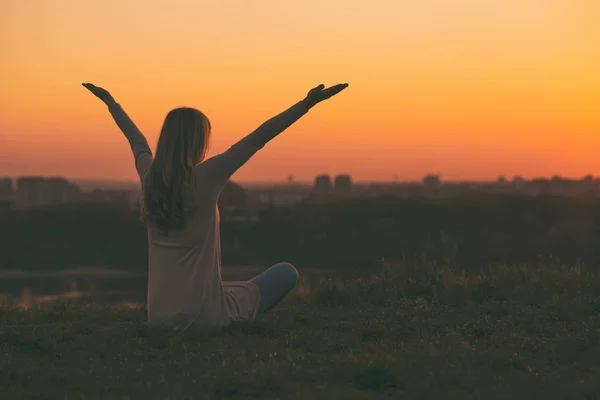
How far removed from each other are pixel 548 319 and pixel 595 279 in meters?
2.09

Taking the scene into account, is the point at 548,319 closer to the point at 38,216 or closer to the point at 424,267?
the point at 424,267

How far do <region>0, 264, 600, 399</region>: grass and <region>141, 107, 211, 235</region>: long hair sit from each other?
39.5 inches

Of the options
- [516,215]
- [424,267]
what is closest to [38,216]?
[516,215]

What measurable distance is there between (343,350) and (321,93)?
2052 millimetres

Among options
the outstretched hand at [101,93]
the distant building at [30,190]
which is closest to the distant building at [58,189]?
the distant building at [30,190]

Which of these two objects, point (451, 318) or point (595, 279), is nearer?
point (451, 318)

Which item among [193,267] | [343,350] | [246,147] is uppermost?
[246,147]

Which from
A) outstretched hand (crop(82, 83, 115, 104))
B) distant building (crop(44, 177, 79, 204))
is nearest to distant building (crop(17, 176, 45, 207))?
distant building (crop(44, 177, 79, 204))

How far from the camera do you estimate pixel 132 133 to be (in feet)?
20.9

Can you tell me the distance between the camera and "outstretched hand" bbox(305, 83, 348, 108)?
579 centimetres

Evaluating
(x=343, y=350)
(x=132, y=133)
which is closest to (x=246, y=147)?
(x=132, y=133)

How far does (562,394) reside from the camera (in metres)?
4.45

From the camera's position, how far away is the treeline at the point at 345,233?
47719 mm

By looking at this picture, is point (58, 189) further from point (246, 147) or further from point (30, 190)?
point (246, 147)
